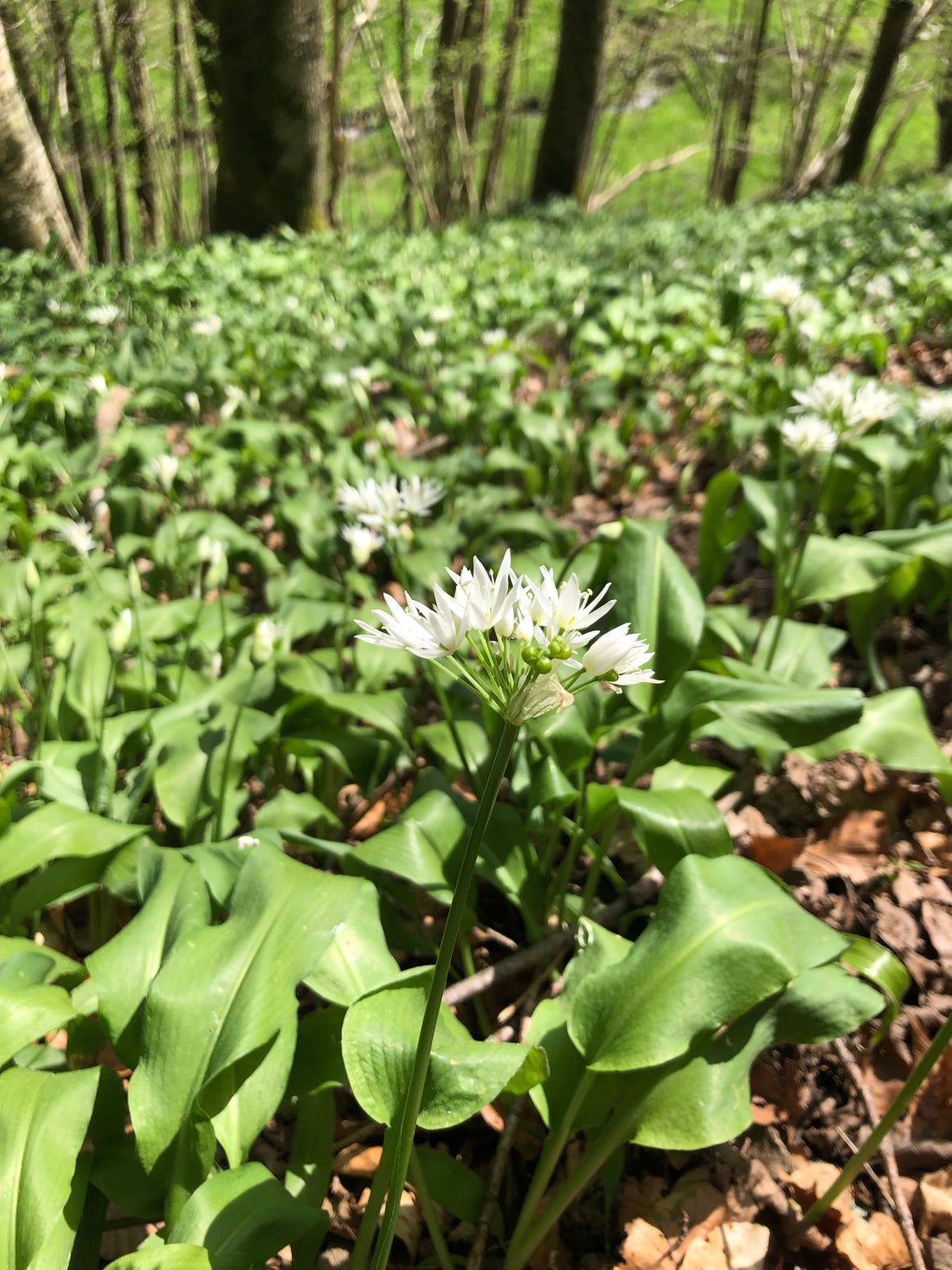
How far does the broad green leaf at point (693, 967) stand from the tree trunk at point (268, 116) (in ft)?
29.8

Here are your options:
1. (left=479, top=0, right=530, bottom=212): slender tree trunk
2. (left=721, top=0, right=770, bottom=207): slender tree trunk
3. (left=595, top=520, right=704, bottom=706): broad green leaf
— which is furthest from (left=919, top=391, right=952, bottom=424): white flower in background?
(left=721, top=0, right=770, bottom=207): slender tree trunk

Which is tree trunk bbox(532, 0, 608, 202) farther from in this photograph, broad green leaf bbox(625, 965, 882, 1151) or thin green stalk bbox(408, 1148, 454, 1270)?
thin green stalk bbox(408, 1148, 454, 1270)

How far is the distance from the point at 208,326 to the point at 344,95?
10378 millimetres

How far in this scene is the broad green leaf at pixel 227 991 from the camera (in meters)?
1.11

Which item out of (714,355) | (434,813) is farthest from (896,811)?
(714,355)

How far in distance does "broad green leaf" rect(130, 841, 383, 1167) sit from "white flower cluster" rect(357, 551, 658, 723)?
23.1 inches

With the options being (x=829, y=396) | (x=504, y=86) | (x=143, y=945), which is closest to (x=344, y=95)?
(x=504, y=86)

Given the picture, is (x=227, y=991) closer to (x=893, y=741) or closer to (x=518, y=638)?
(x=518, y=638)

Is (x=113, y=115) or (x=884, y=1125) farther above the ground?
(x=113, y=115)

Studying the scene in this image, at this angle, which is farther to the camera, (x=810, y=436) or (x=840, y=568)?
(x=840, y=568)

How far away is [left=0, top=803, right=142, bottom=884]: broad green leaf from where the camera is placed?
1.45 meters

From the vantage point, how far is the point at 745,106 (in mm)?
14703

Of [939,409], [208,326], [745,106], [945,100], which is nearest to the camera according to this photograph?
[939,409]

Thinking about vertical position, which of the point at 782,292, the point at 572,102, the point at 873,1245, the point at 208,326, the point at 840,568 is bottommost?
the point at 873,1245
